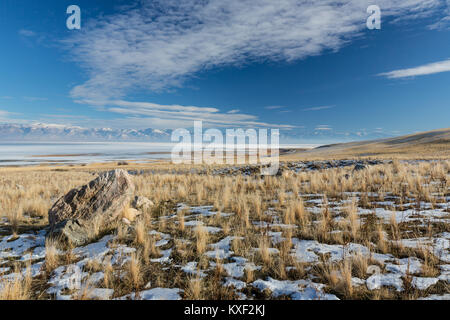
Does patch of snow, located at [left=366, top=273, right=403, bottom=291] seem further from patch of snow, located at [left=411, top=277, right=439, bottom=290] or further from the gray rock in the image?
the gray rock

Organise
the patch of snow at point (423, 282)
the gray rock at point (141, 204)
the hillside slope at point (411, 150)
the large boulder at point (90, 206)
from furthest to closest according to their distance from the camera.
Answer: the hillside slope at point (411, 150) → the gray rock at point (141, 204) → the large boulder at point (90, 206) → the patch of snow at point (423, 282)

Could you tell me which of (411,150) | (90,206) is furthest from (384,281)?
(411,150)

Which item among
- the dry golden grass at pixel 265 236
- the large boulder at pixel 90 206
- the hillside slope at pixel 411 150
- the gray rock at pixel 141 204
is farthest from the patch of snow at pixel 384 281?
the hillside slope at pixel 411 150

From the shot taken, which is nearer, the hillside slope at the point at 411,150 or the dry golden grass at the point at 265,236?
the dry golden grass at the point at 265,236

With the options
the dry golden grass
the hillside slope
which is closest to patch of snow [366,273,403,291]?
the dry golden grass

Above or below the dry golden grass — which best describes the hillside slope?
above

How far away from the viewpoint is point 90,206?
221 inches

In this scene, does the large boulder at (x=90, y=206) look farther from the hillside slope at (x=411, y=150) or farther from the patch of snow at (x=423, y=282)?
the hillside slope at (x=411, y=150)

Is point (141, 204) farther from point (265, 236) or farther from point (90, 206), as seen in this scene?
point (265, 236)

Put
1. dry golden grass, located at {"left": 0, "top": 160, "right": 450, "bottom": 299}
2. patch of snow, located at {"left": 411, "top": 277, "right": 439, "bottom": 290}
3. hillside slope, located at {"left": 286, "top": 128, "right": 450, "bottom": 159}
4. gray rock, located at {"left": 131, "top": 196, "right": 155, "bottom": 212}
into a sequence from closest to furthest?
patch of snow, located at {"left": 411, "top": 277, "right": 439, "bottom": 290}, dry golden grass, located at {"left": 0, "top": 160, "right": 450, "bottom": 299}, gray rock, located at {"left": 131, "top": 196, "right": 155, "bottom": 212}, hillside slope, located at {"left": 286, "top": 128, "right": 450, "bottom": 159}

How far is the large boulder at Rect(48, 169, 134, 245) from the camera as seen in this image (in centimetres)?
492

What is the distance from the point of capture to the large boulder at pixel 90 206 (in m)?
4.92
